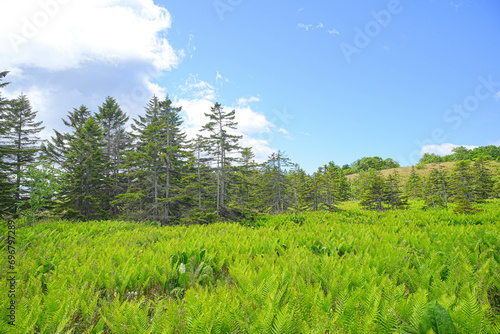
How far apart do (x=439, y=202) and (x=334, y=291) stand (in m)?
42.2

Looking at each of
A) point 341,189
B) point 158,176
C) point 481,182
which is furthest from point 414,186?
point 158,176

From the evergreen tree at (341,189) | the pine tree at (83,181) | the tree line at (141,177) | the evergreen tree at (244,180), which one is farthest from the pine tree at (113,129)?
the evergreen tree at (341,189)

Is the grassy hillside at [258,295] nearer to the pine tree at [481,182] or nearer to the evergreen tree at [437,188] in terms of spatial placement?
the evergreen tree at [437,188]

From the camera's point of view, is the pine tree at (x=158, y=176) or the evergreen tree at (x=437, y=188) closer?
the pine tree at (x=158, y=176)

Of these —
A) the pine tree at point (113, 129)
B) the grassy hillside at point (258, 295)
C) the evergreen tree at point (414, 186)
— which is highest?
the pine tree at point (113, 129)

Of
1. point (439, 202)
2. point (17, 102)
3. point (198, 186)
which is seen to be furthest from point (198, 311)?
point (439, 202)

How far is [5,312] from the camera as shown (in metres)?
1.89

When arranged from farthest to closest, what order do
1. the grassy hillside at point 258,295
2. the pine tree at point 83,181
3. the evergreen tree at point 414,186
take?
the evergreen tree at point 414,186 < the pine tree at point 83,181 < the grassy hillside at point 258,295

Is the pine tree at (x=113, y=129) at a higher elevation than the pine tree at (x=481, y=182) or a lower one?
higher

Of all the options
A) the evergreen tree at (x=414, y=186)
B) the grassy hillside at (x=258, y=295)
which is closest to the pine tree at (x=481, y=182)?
the evergreen tree at (x=414, y=186)

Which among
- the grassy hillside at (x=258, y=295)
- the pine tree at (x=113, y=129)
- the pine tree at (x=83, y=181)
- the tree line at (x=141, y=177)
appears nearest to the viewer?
the grassy hillside at (x=258, y=295)

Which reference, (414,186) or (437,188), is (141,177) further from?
(414,186)

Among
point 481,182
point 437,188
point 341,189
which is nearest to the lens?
point 481,182

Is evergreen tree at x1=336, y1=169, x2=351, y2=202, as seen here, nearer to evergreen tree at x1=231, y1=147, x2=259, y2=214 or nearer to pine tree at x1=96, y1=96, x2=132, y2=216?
evergreen tree at x1=231, y1=147, x2=259, y2=214
